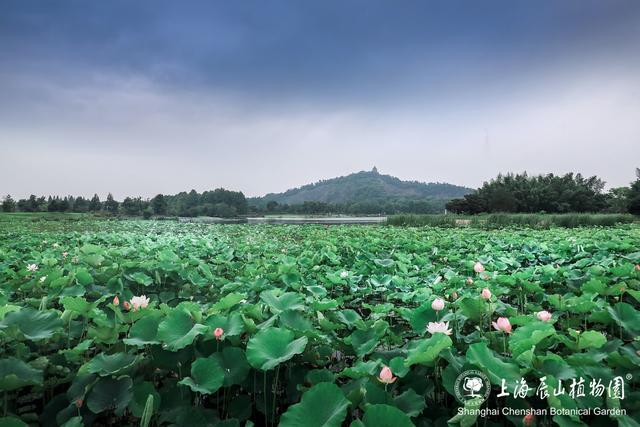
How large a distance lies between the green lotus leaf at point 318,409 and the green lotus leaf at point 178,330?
1.69 ft

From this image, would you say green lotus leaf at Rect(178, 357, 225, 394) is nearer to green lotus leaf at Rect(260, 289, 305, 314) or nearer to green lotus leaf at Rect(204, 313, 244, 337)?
green lotus leaf at Rect(204, 313, 244, 337)

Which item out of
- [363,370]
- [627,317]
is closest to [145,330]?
[363,370]

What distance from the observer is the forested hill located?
112500 mm

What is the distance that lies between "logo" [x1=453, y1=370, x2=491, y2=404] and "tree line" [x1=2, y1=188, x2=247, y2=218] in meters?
44.6

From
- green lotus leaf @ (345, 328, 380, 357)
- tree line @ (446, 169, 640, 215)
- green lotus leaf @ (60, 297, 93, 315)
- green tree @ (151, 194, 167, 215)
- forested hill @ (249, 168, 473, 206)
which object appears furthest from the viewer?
forested hill @ (249, 168, 473, 206)

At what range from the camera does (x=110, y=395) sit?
1251 millimetres

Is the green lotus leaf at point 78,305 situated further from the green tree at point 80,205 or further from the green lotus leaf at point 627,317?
the green tree at point 80,205

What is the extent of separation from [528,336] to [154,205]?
53.0m

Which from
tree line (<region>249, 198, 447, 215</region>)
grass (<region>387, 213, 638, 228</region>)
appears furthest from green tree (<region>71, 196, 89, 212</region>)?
grass (<region>387, 213, 638, 228</region>)

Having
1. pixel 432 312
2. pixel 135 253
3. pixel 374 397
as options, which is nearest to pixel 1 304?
pixel 374 397

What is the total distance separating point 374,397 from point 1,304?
1825mm

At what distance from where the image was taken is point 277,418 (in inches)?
56.2

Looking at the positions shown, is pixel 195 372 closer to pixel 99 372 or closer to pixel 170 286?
pixel 99 372

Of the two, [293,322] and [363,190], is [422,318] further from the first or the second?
[363,190]
